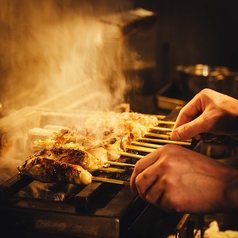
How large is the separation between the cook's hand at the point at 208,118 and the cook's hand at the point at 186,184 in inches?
43.3

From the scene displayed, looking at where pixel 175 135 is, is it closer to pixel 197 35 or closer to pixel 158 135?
pixel 158 135

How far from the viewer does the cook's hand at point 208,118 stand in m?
3.54

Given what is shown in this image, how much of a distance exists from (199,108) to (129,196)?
154 centimetres

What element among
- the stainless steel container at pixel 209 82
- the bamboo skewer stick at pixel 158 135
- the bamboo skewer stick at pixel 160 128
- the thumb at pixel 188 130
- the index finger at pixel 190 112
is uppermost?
the stainless steel container at pixel 209 82

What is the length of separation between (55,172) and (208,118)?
1.41 meters

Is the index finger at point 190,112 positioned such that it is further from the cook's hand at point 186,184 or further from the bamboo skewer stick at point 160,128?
the cook's hand at point 186,184

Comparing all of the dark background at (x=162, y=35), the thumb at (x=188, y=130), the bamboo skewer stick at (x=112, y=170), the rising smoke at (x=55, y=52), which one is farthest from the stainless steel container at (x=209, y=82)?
the bamboo skewer stick at (x=112, y=170)

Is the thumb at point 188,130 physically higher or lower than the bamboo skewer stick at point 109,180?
higher

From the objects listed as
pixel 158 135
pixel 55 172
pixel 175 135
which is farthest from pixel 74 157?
pixel 158 135

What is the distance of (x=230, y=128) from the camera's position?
12.0ft

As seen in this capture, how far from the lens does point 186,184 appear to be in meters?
2.36

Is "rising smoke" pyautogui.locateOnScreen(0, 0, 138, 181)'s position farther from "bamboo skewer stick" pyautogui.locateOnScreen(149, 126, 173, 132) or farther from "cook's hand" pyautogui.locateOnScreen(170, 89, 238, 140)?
"cook's hand" pyautogui.locateOnScreen(170, 89, 238, 140)

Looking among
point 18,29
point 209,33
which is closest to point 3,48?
point 18,29

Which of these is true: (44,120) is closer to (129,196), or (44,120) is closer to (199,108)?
(199,108)
